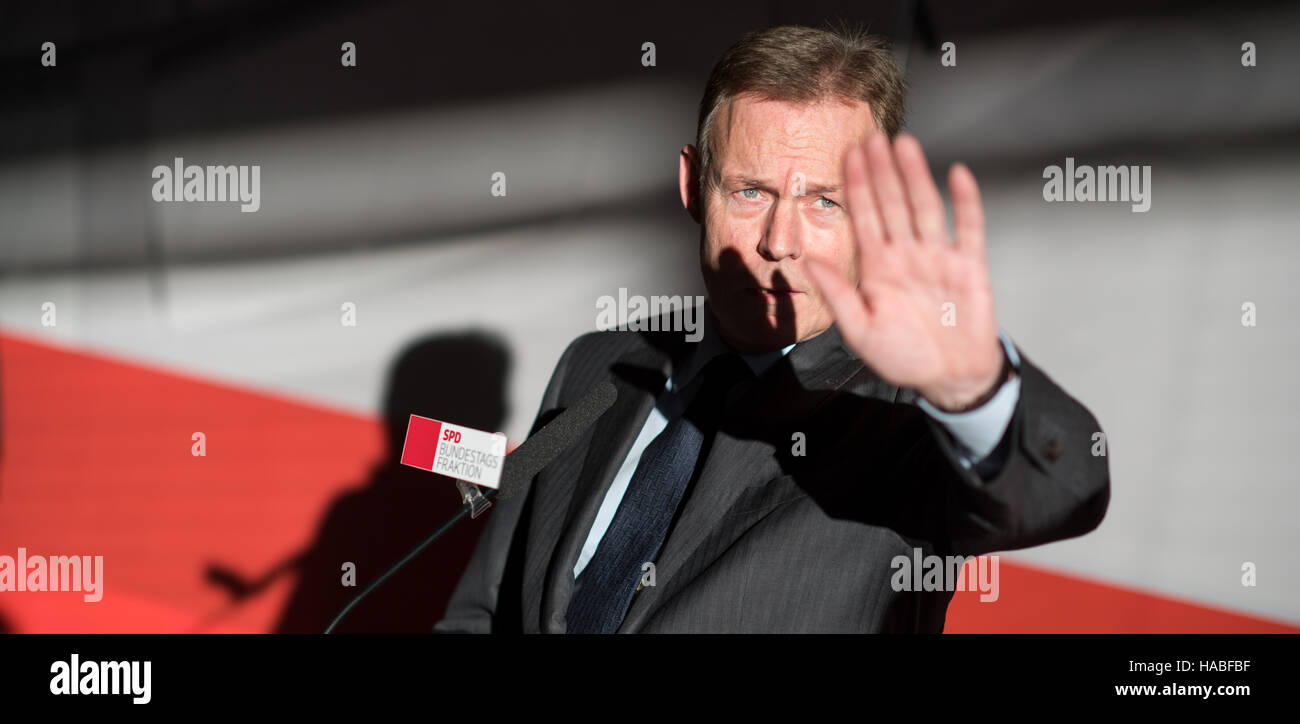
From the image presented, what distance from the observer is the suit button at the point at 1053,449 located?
36.9 inches

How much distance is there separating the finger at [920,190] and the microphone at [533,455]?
595 mm

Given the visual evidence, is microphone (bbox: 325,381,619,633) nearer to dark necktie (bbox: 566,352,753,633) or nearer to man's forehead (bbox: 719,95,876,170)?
dark necktie (bbox: 566,352,753,633)

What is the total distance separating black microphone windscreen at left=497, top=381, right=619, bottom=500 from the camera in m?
1.21

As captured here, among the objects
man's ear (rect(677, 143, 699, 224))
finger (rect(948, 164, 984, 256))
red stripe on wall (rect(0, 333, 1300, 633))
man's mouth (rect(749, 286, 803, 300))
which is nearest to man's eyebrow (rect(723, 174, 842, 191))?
man's mouth (rect(749, 286, 803, 300))

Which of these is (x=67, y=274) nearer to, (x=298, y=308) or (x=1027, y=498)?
(x=298, y=308)

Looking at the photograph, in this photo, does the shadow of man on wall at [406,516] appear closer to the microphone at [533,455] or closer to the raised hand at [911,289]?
the microphone at [533,455]

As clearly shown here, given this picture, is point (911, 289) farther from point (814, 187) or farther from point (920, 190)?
point (814, 187)

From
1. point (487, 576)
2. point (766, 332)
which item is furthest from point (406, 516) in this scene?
point (766, 332)

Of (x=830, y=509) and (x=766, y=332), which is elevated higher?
(x=766, y=332)

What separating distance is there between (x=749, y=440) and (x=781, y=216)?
0.36 meters

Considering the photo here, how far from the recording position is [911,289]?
0.92 meters
